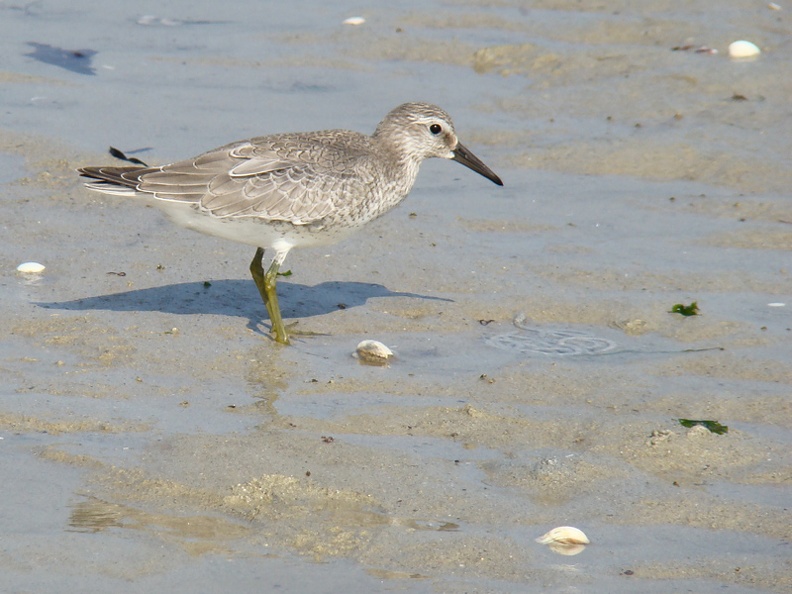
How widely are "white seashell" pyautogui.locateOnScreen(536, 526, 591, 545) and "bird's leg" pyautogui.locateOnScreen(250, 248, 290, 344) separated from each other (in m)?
2.69

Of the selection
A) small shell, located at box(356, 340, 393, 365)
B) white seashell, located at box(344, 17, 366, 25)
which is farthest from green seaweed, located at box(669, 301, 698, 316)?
white seashell, located at box(344, 17, 366, 25)

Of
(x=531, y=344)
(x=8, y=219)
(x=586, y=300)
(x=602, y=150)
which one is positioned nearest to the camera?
(x=531, y=344)

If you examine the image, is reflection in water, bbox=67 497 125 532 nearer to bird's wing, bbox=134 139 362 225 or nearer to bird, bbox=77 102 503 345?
bird, bbox=77 102 503 345

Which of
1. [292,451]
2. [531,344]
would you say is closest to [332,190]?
[531,344]

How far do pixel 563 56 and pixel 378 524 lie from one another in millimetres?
7853

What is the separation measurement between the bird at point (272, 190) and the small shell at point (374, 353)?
575 mm

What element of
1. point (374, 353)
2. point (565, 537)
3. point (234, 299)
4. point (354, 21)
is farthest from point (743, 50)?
point (565, 537)

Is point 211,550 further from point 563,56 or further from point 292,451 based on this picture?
point 563,56

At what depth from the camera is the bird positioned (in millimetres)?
7281

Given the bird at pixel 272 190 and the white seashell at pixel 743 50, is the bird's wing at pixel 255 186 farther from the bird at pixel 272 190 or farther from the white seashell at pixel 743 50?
the white seashell at pixel 743 50

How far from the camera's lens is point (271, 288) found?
736 centimetres

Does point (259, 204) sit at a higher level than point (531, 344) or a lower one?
higher

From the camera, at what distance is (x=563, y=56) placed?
38.7 ft

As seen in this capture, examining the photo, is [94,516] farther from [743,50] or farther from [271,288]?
[743,50]
